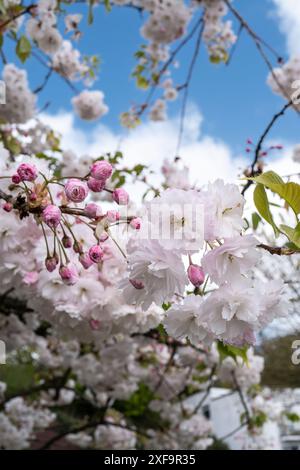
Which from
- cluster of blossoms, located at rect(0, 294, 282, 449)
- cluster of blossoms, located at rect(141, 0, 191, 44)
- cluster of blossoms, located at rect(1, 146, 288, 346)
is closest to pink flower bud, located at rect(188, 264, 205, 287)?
cluster of blossoms, located at rect(1, 146, 288, 346)

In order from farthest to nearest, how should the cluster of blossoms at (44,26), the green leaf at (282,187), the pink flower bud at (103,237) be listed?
the cluster of blossoms at (44,26)
the pink flower bud at (103,237)
the green leaf at (282,187)

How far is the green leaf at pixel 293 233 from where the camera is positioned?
30.7 inches

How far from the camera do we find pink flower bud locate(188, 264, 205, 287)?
760 mm

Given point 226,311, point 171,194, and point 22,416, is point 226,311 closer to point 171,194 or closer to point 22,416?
point 171,194

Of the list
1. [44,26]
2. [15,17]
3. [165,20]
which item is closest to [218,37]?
[165,20]

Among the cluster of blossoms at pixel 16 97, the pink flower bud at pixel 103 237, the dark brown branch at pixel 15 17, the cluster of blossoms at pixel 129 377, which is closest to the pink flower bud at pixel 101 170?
the pink flower bud at pixel 103 237

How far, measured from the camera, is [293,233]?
0.81m

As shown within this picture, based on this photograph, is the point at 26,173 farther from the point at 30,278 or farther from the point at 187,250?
the point at 30,278

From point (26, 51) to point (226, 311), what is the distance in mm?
1827

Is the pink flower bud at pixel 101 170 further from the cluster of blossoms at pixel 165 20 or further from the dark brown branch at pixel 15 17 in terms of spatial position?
the cluster of blossoms at pixel 165 20

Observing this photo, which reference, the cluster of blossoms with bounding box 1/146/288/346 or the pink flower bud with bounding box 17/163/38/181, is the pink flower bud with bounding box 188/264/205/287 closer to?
the cluster of blossoms with bounding box 1/146/288/346

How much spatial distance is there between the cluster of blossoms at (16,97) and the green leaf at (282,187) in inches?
109

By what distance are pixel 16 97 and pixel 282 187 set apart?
281 cm

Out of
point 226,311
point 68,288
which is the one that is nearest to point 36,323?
point 68,288
